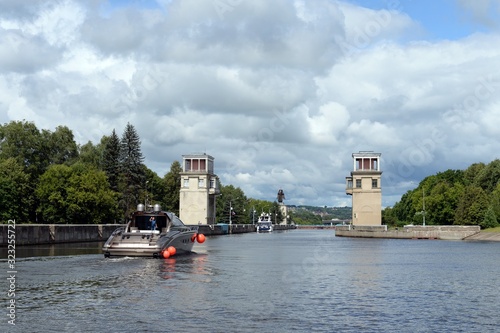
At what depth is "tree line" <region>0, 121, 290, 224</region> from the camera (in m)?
108

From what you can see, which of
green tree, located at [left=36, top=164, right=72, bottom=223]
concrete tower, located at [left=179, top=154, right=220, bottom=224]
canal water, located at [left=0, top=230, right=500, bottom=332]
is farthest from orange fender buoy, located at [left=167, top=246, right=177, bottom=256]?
concrete tower, located at [left=179, top=154, right=220, bottom=224]

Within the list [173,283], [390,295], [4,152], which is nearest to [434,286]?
[390,295]

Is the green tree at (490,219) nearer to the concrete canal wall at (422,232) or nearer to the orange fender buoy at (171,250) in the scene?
the concrete canal wall at (422,232)

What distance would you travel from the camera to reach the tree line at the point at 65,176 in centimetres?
Answer: 10775

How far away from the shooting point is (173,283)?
34250 millimetres

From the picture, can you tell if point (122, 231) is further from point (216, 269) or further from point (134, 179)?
point (134, 179)

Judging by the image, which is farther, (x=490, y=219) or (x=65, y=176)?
(x=490, y=219)

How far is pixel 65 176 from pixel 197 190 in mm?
75967

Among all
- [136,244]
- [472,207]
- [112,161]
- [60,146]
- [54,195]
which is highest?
[60,146]

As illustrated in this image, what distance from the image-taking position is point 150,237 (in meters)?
49.5

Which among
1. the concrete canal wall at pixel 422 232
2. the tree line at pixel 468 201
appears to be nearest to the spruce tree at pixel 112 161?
the concrete canal wall at pixel 422 232

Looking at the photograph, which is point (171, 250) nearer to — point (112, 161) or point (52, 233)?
point (52, 233)

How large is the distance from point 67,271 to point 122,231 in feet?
43.2

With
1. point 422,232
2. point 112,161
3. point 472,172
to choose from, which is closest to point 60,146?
point 112,161
